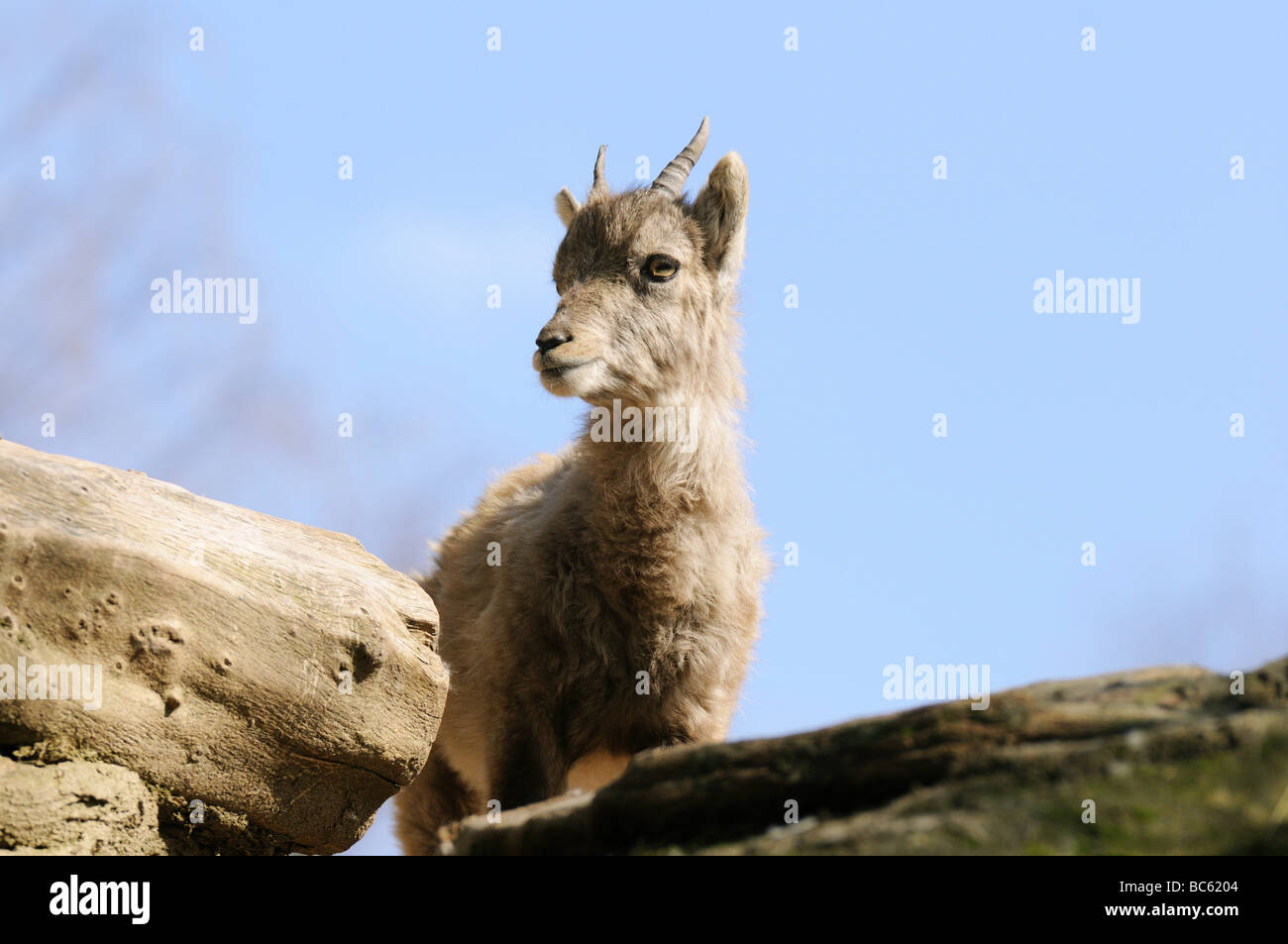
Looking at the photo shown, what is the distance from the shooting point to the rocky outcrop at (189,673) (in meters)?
5.35

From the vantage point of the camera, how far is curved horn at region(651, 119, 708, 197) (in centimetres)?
879

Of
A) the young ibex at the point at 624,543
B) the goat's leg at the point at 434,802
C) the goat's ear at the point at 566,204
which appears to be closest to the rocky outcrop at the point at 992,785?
the young ibex at the point at 624,543

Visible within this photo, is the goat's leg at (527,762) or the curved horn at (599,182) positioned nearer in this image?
the goat's leg at (527,762)

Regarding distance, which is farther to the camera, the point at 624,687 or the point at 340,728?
the point at 624,687

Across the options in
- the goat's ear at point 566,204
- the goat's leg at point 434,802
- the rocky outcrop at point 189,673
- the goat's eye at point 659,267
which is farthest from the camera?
the goat's ear at point 566,204

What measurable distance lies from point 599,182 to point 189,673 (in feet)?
16.1

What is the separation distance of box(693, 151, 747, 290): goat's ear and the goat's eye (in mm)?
450

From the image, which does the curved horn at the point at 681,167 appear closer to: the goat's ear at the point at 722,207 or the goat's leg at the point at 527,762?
the goat's ear at the point at 722,207

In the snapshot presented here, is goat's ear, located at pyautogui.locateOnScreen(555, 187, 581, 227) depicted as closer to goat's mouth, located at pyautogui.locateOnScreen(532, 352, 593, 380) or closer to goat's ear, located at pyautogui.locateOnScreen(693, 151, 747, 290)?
goat's ear, located at pyautogui.locateOnScreen(693, 151, 747, 290)
